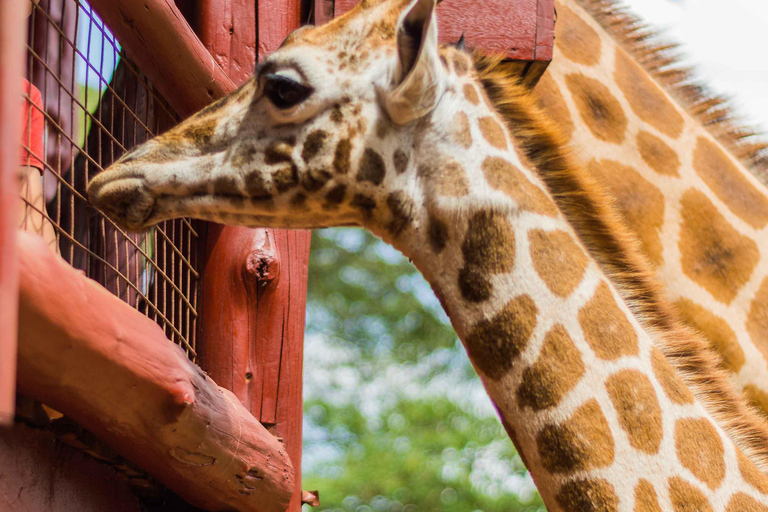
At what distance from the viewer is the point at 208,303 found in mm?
2727

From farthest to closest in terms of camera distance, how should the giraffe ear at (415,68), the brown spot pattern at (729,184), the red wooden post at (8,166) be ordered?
the brown spot pattern at (729,184) < the giraffe ear at (415,68) < the red wooden post at (8,166)

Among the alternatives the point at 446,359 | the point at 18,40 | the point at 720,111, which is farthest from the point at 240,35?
the point at 446,359

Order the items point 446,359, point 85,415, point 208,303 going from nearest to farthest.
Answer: point 85,415
point 208,303
point 446,359

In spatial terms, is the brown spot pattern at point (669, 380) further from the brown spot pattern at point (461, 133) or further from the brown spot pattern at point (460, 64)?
the brown spot pattern at point (460, 64)

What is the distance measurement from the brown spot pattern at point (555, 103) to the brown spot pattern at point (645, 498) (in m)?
2.24

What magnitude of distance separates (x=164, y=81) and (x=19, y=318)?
4.42 ft

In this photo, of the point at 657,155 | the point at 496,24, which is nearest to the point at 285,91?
the point at 496,24

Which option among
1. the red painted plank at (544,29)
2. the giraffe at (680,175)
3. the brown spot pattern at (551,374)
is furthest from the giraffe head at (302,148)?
the giraffe at (680,175)

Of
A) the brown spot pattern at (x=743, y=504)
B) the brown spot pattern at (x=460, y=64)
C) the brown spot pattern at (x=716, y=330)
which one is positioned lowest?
the brown spot pattern at (x=716, y=330)

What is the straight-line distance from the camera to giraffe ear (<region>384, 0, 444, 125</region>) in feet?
6.88

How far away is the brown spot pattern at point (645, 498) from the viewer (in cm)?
198

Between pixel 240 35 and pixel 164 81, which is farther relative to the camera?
pixel 240 35

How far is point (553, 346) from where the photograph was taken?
2.12m

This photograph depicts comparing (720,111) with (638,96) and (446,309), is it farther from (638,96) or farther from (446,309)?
(446,309)
